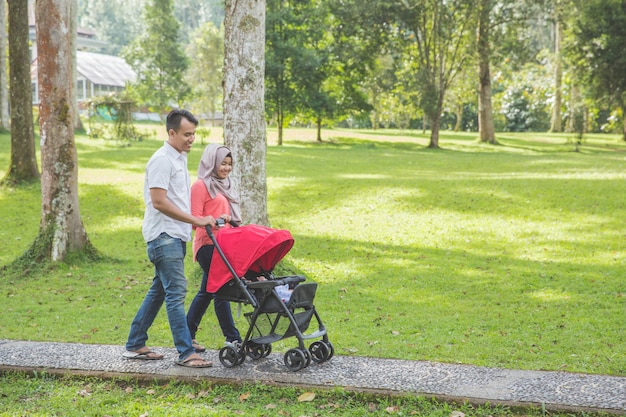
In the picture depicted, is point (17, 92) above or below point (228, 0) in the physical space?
below

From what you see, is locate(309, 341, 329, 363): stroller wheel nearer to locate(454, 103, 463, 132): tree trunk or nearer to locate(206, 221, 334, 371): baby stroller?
locate(206, 221, 334, 371): baby stroller

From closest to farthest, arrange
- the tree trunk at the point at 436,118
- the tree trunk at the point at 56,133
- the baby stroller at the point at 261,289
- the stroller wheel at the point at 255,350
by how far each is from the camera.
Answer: the baby stroller at the point at 261,289 < the stroller wheel at the point at 255,350 < the tree trunk at the point at 56,133 < the tree trunk at the point at 436,118

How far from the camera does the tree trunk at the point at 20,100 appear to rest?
16188 mm

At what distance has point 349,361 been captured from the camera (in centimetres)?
638

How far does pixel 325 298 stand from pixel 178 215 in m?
4.25

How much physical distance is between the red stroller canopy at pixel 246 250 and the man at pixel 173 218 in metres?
0.21

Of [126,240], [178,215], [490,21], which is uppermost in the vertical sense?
[490,21]

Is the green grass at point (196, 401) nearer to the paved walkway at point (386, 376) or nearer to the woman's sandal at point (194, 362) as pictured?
Result: the paved walkway at point (386, 376)

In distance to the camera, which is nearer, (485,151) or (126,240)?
(126,240)

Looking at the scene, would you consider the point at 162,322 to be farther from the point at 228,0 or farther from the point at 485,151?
the point at 485,151

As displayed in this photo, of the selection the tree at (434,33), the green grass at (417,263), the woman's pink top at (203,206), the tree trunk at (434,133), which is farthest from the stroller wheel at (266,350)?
the tree trunk at (434,133)

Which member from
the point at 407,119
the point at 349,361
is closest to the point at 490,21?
the point at 407,119

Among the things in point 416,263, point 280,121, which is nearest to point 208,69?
point 280,121

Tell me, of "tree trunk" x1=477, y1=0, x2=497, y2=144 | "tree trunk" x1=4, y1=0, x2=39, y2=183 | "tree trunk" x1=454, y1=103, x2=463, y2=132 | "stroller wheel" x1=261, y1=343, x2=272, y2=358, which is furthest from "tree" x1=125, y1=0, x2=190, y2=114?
"stroller wheel" x1=261, y1=343, x2=272, y2=358
